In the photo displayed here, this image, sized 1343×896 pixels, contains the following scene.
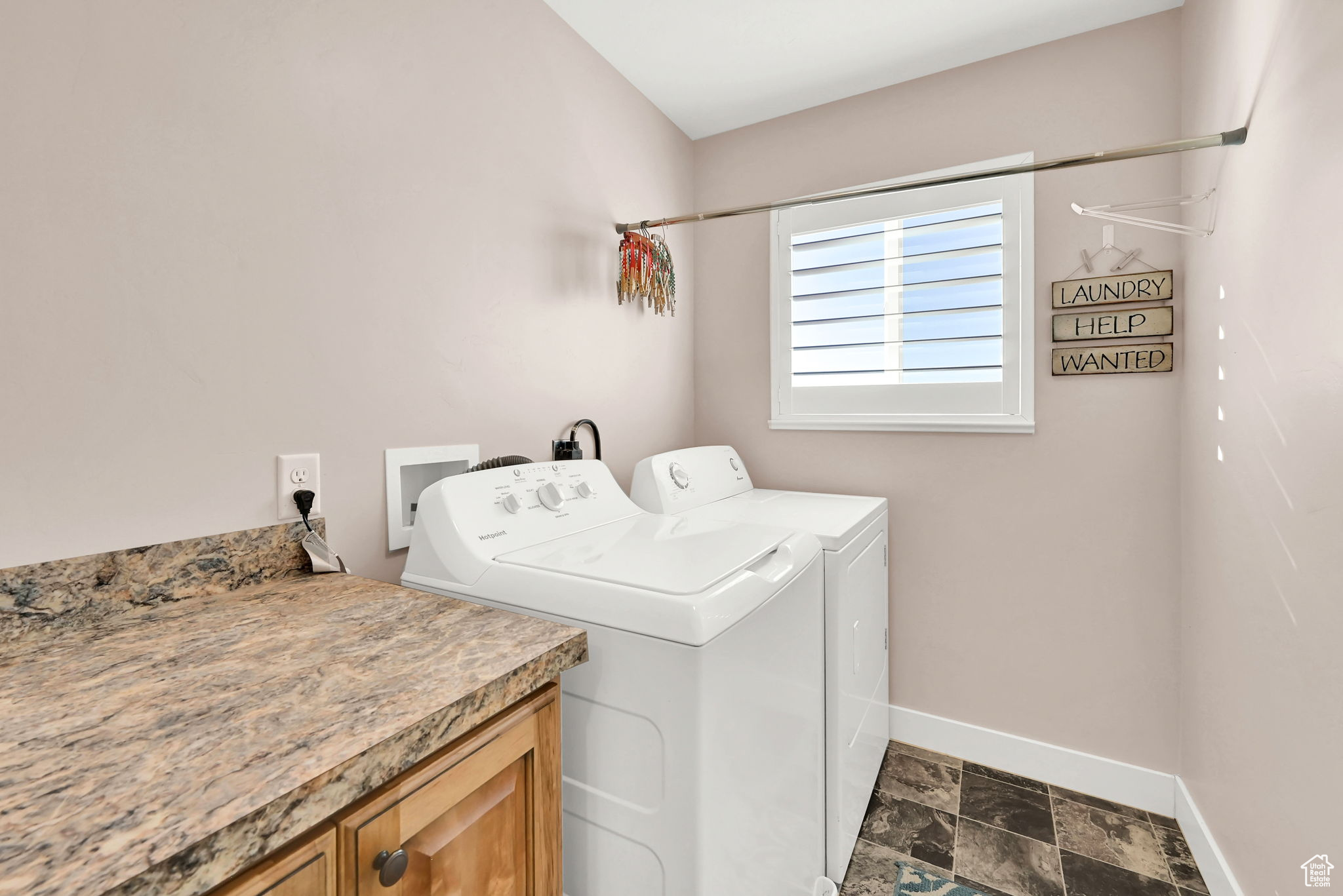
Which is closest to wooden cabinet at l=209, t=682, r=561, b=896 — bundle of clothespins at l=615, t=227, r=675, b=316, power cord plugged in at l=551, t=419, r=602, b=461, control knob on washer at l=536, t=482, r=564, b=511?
control knob on washer at l=536, t=482, r=564, b=511

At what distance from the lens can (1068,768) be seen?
6.16 ft

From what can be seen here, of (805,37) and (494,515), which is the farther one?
(805,37)

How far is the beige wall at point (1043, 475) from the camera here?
68.9 inches

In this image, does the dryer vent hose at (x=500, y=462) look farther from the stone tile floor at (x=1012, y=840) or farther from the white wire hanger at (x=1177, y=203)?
the white wire hanger at (x=1177, y=203)

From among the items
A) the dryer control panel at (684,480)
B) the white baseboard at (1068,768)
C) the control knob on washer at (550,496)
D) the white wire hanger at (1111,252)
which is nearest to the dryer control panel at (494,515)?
the control knob on washer at (550,496)

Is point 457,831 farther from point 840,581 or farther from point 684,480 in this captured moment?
point 684,480

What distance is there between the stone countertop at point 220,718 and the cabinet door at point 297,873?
43 mm

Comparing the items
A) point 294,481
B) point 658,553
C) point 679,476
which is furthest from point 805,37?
point 294,481

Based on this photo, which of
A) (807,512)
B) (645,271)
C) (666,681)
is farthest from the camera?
(645,271)

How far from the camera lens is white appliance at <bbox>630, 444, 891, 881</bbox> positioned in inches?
55.7

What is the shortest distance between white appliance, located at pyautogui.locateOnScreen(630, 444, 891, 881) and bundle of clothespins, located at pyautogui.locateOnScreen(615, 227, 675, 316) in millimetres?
573

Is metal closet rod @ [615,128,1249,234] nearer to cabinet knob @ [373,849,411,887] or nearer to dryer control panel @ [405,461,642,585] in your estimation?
dryer control panel @ [405,461,642,585]

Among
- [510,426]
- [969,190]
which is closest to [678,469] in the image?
[510,426]

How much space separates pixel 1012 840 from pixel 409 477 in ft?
6.30
